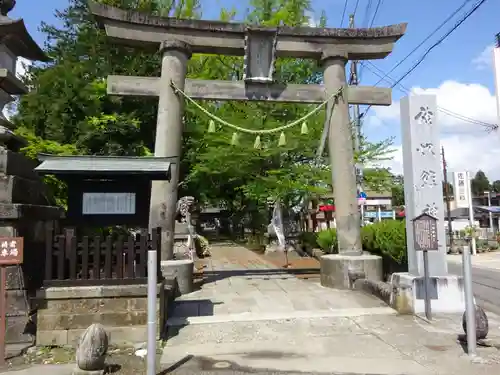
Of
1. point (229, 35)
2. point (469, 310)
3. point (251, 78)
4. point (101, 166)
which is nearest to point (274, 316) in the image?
point (469, 310)

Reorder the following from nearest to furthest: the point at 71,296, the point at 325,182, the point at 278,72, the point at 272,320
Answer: the point at 71,296, the point at 272,320, the point at 325,182, the point at 278,72

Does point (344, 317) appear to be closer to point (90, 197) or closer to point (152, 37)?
point (90, 197)

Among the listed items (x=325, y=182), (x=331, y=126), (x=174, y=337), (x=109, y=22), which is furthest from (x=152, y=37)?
(x=325, y=182)

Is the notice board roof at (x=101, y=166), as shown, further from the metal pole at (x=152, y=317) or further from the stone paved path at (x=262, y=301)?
the stone paved path at (x=262, y=301)

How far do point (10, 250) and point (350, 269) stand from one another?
24.2 feet

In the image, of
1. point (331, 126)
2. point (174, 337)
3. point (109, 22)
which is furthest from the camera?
point (331, 126)

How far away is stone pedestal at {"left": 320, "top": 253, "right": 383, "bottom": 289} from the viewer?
10156 mm

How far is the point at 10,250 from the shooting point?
552 centimetres

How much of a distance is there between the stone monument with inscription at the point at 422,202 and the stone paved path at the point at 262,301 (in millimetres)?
660

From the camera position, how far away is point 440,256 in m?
7.84

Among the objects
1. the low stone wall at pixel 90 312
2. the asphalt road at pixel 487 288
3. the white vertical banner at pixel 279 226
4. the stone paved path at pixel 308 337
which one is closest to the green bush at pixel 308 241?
the white vertical banner at pixel 279 226

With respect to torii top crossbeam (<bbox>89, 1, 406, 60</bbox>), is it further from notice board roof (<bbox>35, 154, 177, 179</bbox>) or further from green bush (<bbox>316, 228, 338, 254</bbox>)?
green bush (<bbox>316, 228, 338, 254</bbox>)

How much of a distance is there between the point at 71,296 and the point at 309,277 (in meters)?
7.99

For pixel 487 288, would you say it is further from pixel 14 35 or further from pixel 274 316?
pixel 14 35
